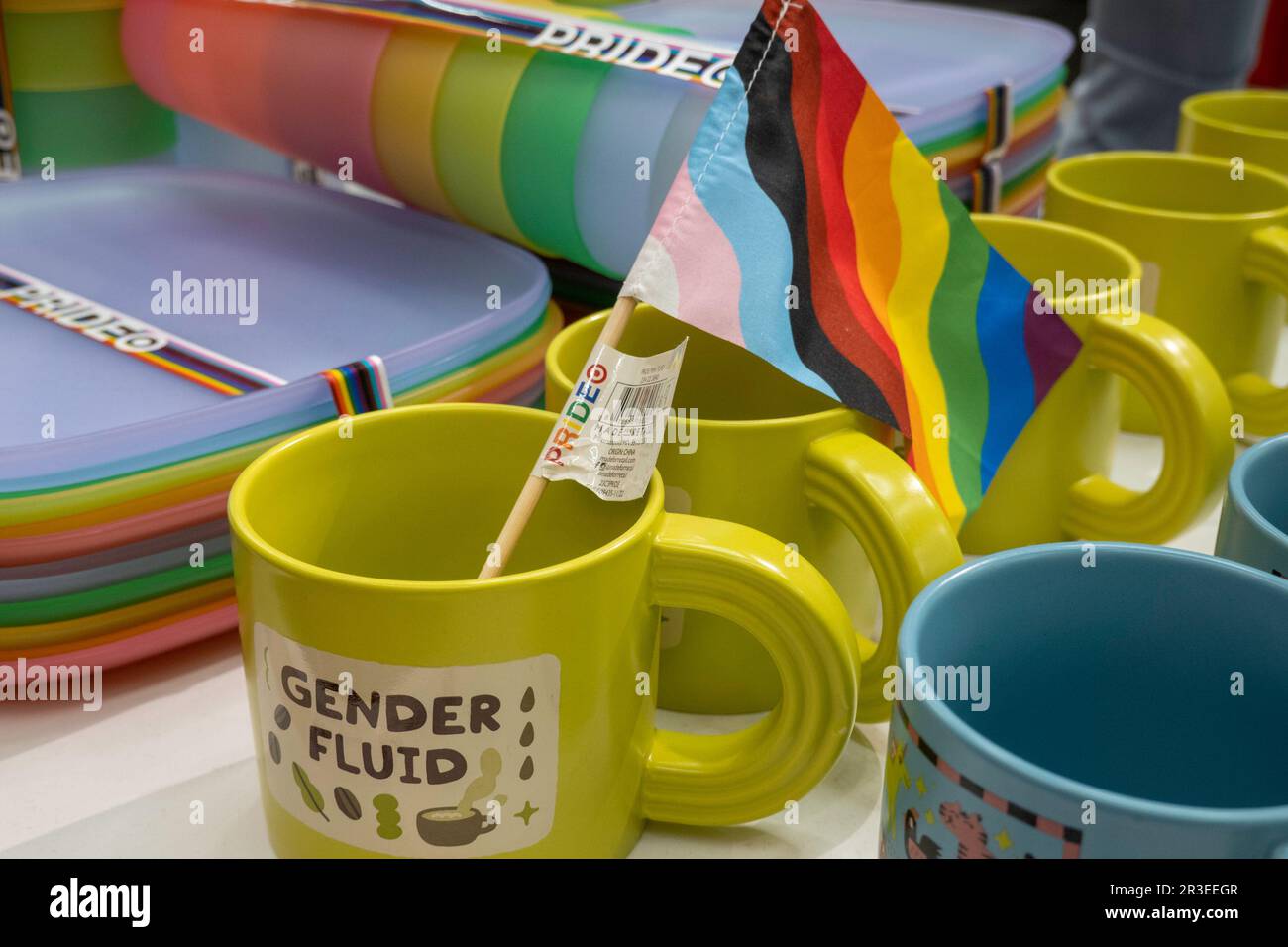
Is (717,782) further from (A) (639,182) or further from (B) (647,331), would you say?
(A) (639,182)

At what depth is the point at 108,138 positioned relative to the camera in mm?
812

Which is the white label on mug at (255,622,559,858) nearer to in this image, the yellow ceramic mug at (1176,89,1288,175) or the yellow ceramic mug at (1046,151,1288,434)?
the yellow ceramic mug at (1046,151,1288,434)

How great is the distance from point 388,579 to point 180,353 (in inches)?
9.4

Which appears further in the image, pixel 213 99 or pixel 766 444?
pixel 213 99

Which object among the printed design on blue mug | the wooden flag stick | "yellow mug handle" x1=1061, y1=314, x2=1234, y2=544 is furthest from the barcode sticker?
"yellow mug handle" x1=1061, y1=314, x2=1234, y2=544

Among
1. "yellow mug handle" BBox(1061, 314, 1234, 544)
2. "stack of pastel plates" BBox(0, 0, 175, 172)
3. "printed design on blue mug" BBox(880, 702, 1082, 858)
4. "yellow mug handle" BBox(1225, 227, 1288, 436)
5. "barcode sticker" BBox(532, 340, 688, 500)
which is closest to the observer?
"printed design on blue mug" BBox(880, 702, 1082, 858)

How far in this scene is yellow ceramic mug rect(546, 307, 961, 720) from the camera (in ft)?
1.39

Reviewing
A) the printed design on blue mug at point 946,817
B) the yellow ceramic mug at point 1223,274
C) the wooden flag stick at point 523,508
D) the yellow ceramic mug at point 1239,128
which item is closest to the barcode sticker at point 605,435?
the wooden flag stick at point 523,508

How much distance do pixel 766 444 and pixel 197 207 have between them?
444 mm

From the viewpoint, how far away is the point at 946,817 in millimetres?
308

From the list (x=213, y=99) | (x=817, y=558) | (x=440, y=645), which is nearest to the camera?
(x=440, y=645)

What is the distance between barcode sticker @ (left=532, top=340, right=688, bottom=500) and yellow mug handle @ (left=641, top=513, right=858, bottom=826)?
18 mm

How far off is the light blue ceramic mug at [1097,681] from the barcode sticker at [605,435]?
10cm

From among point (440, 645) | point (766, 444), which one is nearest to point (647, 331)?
point (766, 444)
